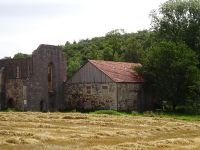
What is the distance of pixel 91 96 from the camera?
63.9 m

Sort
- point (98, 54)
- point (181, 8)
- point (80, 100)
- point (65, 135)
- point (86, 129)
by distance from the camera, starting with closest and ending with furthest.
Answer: point (65, 135), point (86, 129), point (80, 100), point (181, 8), point (98, 54)

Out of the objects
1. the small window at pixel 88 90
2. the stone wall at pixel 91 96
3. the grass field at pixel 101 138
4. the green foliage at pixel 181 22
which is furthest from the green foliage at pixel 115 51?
the grass field at pixel 101 138

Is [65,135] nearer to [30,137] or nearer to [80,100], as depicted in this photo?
[30,137]

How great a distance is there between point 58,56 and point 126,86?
1247 centimetres

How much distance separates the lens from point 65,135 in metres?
30.3

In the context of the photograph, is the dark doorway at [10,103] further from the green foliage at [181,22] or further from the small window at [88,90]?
the green foliage at [181,22]

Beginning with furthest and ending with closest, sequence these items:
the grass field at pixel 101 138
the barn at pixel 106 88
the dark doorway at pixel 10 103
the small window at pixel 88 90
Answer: the dark doorway at pixel 10 103
the small window at pixel 88 90
the barn at pixel 106 88
the grass field at pixel 101 138

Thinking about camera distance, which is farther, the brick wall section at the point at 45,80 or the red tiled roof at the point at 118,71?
the brick wall section at the point at 45,80

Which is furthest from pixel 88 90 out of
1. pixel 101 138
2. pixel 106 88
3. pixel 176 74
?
pixel 101 138

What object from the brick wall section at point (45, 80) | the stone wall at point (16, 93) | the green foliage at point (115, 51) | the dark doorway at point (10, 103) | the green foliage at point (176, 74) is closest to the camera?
the green foliage at point (176, 74)

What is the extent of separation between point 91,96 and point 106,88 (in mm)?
3118

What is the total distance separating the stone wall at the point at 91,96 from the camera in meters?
61.3

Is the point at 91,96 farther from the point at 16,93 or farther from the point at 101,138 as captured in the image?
the point at 101,138

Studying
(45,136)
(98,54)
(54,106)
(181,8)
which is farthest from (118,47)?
(45,136)
